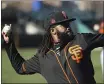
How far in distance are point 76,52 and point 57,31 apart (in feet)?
0.75

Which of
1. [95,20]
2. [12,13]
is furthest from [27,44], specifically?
[95,20]

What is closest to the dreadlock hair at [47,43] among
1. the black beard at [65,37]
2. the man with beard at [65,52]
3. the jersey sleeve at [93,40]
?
the man with beard at [65,52]

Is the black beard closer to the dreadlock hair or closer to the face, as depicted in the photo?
the face

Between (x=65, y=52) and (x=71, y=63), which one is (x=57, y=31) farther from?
(x=71, y=63)

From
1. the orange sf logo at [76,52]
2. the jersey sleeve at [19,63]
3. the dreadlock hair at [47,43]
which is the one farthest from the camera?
the jersey sleeve at [19,63]

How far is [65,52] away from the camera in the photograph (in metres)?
3.51

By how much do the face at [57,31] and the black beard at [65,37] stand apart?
23 mm

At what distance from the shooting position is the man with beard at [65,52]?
3436 mm

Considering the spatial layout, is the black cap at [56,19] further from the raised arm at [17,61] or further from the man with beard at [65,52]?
the raised arm at [17,61]

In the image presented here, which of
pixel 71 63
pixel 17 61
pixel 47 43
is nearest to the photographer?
pixel 71 63

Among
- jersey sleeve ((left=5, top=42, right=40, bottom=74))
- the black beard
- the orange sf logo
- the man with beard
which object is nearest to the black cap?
the man with beard

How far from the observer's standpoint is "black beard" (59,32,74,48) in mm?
3432

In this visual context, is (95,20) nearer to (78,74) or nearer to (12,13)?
(12,13)

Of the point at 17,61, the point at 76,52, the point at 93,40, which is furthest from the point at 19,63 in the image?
the point at 93,40
